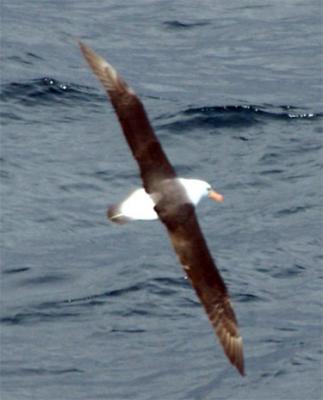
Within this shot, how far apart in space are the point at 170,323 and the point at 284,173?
3.46m

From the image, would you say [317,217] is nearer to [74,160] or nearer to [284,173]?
[284,173]

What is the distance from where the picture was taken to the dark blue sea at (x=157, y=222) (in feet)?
51.2

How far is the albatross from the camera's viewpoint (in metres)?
13.1

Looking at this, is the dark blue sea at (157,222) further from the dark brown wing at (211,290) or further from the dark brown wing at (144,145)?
the dark brown wing at (144,145)

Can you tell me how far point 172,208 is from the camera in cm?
1369

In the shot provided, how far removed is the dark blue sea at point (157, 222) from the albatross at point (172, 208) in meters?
1.91

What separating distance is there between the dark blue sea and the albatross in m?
1.91

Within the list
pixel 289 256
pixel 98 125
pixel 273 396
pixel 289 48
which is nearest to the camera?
pixel 273 396

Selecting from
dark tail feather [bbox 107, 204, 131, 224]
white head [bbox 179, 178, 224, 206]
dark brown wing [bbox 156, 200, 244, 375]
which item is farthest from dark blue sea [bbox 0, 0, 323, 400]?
dark brown wing [bbox 156, 200, 244, 375]

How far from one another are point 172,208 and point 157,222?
4.54 m

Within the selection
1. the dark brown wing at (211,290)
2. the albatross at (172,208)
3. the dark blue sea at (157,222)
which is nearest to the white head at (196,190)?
the albatross at (172,208)

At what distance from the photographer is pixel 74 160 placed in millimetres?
19047

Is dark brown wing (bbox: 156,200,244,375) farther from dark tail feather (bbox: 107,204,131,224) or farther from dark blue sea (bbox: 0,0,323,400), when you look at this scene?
dark blue sea (bbox: 0,0,323,400)

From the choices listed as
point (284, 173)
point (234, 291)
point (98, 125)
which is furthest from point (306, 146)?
point (234, 291)
